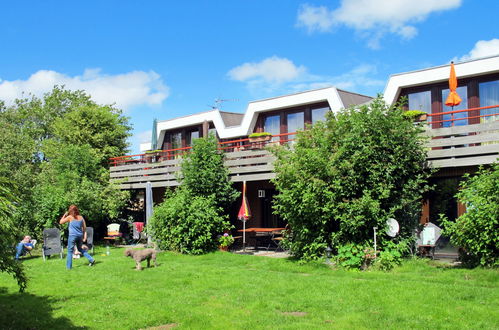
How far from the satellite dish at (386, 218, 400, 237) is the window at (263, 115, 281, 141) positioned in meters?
10.2

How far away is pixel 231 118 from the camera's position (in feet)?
80.8

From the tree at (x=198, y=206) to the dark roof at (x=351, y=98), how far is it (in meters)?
5.54

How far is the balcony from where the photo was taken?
12180 mm

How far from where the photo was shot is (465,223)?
10477 mm

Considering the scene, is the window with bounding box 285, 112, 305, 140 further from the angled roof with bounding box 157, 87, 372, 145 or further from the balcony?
the balcony

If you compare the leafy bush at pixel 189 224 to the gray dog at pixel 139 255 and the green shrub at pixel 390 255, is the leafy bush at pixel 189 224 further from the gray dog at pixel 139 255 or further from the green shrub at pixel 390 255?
the green shrub at pixel 390 255

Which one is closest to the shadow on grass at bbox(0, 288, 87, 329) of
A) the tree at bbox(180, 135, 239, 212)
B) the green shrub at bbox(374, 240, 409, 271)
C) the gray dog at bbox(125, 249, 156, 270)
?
the gray dog at bbox(125, 249, 156, 270)

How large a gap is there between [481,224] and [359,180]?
3023mm

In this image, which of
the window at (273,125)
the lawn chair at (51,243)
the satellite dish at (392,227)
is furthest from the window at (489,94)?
the lawn chair at (51,243)

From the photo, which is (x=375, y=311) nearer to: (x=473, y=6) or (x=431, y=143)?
(x=431, y=143)

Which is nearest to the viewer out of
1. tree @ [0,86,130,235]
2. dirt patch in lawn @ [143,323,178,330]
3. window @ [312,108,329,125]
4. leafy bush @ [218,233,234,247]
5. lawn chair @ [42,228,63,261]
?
dirt patch in lawn @ [143,323,178,330]

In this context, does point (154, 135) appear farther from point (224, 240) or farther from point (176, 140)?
point (224, 240)

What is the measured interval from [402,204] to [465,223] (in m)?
1.87

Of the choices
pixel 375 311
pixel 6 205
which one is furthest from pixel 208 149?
pixel 6 205
